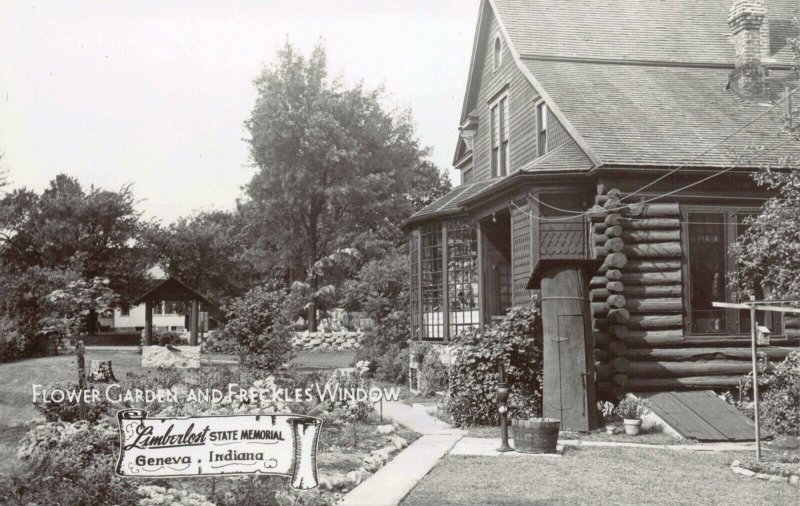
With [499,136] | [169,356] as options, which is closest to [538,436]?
[499,136]

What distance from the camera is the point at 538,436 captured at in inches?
480

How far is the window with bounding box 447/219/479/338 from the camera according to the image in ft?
68.3

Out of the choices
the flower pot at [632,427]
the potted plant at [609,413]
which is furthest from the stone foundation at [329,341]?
the flower pot at [632,427]

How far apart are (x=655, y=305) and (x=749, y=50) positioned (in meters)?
8.24

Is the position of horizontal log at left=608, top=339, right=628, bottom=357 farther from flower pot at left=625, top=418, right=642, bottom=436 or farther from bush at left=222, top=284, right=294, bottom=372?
bush at left=222, top=284, right=294, bottom=372

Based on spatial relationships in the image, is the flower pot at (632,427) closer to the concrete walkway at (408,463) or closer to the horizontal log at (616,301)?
the horizontal log at (616,301)

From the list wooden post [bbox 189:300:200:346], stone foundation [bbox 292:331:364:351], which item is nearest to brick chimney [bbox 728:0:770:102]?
wooden post [bbox 189:300:200:346]

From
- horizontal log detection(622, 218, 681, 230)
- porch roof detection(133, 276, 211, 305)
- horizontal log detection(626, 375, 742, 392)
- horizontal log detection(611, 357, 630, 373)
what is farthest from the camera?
porch roof detection(133, 276, 211, 305)

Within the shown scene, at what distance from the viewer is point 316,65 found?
4594 cm

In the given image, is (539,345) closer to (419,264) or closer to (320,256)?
(419,264)

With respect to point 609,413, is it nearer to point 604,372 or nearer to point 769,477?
point 604,372

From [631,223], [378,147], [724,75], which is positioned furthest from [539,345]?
[378,147]

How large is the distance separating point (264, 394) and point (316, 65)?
35.3 metres

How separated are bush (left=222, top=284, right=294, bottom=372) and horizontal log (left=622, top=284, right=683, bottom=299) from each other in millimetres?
7449
